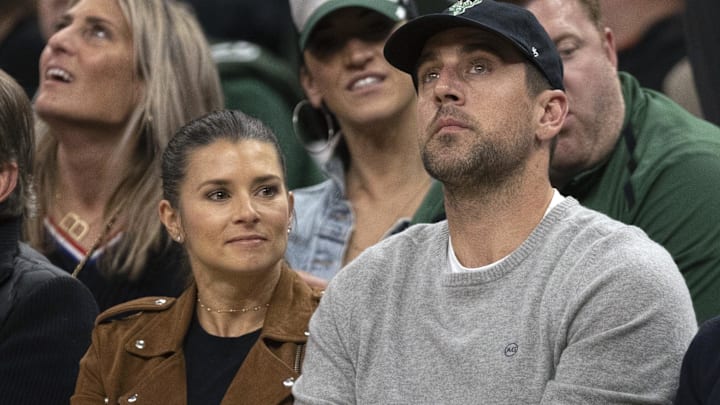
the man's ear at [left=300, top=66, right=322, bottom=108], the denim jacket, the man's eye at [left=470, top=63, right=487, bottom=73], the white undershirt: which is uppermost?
the man's eye at [left=470, top=63, right=487, bottom=73]

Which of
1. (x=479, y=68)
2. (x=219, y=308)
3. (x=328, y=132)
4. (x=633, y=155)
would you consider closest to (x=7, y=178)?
(x=219, y=308)

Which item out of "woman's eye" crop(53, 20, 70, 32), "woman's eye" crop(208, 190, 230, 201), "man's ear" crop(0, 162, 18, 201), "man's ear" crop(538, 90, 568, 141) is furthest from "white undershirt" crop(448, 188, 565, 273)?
"woman's eye" crop(53, 20, 70, 32)

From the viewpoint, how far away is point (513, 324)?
259 centimetres

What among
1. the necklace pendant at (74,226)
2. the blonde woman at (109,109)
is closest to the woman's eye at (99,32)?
the blonde woman at (109,109)

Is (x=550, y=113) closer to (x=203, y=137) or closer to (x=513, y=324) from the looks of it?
(x=513, y=324)

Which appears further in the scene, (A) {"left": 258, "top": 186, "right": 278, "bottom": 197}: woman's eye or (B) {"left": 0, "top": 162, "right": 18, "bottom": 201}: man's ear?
(B) {"left": 0, "top": 162, "right": 18, "bottom": 201}: man's ear

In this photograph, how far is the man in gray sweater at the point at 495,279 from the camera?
2.46 m

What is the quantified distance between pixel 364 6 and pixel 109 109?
85 cm

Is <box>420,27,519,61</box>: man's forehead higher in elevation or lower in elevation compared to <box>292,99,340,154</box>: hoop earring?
higher

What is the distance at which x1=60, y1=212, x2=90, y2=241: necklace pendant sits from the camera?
160 inches

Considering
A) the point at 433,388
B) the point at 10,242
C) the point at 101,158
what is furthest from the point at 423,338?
the point at 101,158

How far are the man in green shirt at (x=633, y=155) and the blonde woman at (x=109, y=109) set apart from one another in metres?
1.10

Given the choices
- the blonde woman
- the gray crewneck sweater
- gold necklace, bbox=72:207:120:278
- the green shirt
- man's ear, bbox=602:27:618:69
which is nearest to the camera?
the gray crewneck sweater

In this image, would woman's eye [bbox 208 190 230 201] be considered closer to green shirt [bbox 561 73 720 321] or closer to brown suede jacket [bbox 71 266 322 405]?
brown suede jacket [bbox 71 266 322 405]
